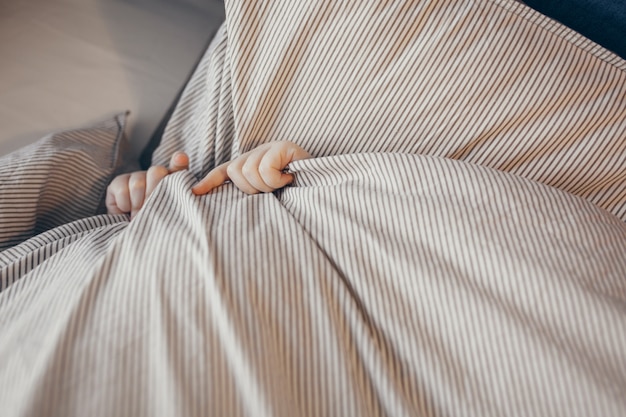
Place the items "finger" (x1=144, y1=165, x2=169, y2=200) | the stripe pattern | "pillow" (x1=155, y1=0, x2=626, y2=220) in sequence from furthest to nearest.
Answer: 1. "finger" (x1=144, y1=165, x2=169, y2=200)
2. "pillow" (x1=155, y1=0, x2=626, y2=220)
3. the stripe pattern

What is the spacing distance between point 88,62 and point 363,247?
2.18 feet

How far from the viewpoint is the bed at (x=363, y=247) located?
469 millimetres

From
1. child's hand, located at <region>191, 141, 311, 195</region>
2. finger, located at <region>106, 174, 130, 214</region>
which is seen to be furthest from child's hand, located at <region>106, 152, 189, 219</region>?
child's hand, located at <region>191, 141, 311, 195</region>

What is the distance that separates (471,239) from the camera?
52 centimetres

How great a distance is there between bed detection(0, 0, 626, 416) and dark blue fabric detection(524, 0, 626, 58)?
11 cm

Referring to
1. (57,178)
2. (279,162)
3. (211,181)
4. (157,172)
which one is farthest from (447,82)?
(57,178)

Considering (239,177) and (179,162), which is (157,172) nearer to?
(179,162)

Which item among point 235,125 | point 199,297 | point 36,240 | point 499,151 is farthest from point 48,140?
point 499,151

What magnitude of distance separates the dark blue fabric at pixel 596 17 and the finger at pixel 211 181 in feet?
1.87

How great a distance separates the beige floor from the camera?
2.70 ft

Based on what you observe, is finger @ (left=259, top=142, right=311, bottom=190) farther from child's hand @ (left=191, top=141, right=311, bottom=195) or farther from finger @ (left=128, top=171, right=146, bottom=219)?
finger @ (left=128, top=171, right=146, bottom=219)

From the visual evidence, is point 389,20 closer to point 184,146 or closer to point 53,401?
point 184,146

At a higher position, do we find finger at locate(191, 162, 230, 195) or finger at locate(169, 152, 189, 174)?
finger at locate(169, 152, 189, 174)

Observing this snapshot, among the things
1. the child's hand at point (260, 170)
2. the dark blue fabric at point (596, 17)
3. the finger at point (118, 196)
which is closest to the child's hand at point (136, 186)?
the finger at point (118, 196)
